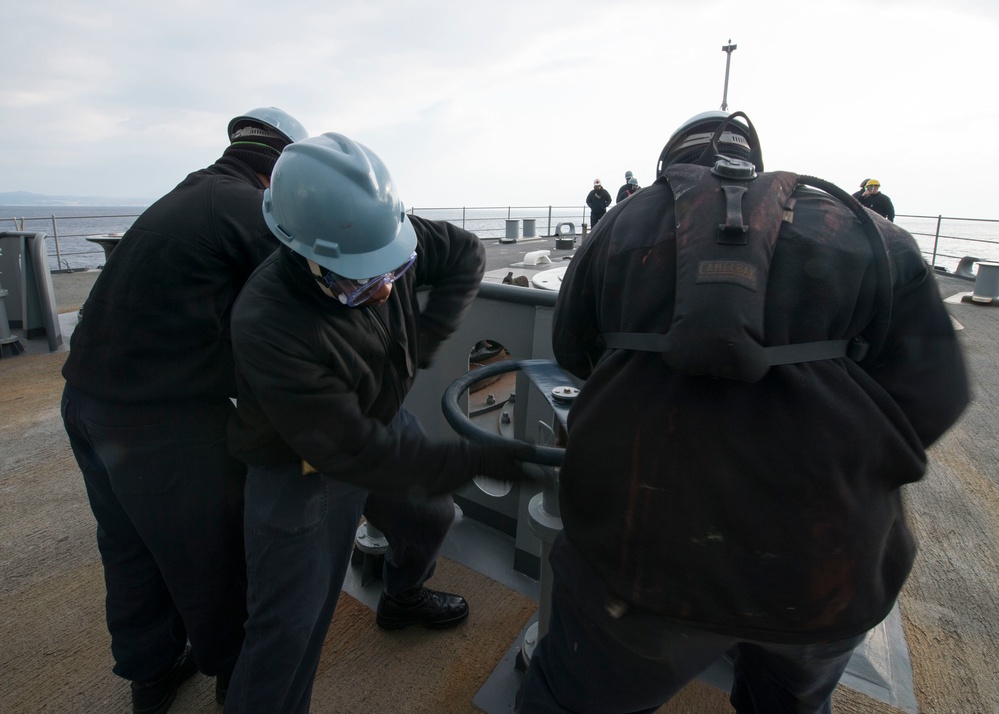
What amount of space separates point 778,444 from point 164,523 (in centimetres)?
176

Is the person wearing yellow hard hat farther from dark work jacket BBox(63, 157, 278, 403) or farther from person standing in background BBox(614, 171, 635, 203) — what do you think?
dark work jacket BBox(63, 157, 278, 403)

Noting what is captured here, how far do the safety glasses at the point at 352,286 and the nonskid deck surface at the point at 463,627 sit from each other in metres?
1.53

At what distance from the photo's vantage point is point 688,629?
1197 mm

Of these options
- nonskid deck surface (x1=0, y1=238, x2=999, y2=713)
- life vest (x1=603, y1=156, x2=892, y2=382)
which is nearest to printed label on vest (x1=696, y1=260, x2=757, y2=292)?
life vest (x1=603, y1=156, x2=892, y2=382)

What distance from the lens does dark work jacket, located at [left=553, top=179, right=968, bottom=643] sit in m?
1.06

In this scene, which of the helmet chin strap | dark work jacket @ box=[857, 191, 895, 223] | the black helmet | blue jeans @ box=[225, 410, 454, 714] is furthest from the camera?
dark work jacket @ box=[857, 191, 895, 223]

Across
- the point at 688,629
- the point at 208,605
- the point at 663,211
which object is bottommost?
the point at 208,605

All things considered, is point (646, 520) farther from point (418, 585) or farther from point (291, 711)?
point (418, 585)

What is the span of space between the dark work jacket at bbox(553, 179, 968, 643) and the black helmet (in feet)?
0.69

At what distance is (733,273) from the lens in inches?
39.6

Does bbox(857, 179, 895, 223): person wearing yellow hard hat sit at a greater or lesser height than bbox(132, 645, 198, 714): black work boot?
greater

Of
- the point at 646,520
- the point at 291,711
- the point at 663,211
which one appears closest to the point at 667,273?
the point at 663,211

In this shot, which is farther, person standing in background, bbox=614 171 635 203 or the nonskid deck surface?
person standing in background, bbox=614 171 635 203

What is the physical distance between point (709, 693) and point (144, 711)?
2.01 meters
